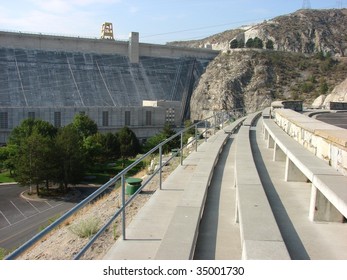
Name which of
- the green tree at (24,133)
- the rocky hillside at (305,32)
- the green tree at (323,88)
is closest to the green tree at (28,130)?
the green tree at (24,133)

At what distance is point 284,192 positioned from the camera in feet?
19.1

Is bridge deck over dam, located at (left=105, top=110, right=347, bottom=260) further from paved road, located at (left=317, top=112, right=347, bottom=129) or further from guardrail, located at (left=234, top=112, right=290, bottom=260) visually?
paved road, located at (left=317, top=112, right=347, bottom=129)

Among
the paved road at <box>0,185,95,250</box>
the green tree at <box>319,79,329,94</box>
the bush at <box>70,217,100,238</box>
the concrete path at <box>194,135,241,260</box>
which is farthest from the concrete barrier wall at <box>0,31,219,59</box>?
the bush at <box>70,217,100,238</box>

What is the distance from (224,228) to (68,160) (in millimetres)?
24505

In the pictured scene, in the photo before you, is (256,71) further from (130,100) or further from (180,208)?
(180,208)

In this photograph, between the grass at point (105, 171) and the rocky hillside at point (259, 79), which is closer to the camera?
the grass at point (105, 171)

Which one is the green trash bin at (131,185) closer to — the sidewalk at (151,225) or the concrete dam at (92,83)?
the sidewalk at (151,225)

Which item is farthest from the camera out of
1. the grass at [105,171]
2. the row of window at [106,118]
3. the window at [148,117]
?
the window at [148,117]

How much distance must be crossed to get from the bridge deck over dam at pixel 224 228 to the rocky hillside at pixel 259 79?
1945 inches

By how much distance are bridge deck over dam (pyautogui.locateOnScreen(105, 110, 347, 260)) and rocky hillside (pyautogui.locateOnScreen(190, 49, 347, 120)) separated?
49.4m

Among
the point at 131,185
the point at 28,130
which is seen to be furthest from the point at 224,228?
the point at 28,130

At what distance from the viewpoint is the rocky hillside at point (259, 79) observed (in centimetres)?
5647

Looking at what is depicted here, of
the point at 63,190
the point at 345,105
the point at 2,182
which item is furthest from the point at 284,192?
the point at 2,182

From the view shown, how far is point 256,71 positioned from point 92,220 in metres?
58.6
